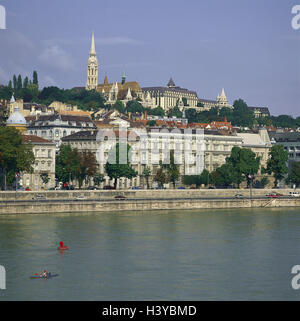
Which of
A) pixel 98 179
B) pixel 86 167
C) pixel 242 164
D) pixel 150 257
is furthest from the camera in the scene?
pixel 242 164

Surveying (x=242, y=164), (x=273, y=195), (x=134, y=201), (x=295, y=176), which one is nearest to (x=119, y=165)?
(x=242, y=164)

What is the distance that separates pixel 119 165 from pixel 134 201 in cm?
1940

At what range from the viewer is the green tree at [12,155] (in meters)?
81.6

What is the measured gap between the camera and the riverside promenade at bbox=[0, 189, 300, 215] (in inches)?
2854

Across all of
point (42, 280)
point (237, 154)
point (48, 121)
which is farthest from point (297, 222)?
point (48, 121)

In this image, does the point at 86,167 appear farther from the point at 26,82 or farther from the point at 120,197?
the point at 26,82

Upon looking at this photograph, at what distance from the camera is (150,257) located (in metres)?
48.0

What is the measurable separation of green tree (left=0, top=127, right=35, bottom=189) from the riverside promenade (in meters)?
5.05

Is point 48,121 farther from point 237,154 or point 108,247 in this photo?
point 108,247

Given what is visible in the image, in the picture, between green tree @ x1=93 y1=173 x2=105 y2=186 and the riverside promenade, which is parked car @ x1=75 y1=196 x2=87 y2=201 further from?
green tree @ x1=93 y1=173 x2=105 y2=186

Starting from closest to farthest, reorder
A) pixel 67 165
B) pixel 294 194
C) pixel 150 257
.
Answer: pixel 150 257
pixel 294 194
pixel 67 165

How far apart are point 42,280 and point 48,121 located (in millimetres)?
79108

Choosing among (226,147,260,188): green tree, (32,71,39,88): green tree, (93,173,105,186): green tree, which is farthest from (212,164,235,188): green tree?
(32,71,39,88): green tree

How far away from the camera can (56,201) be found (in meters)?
74.4
